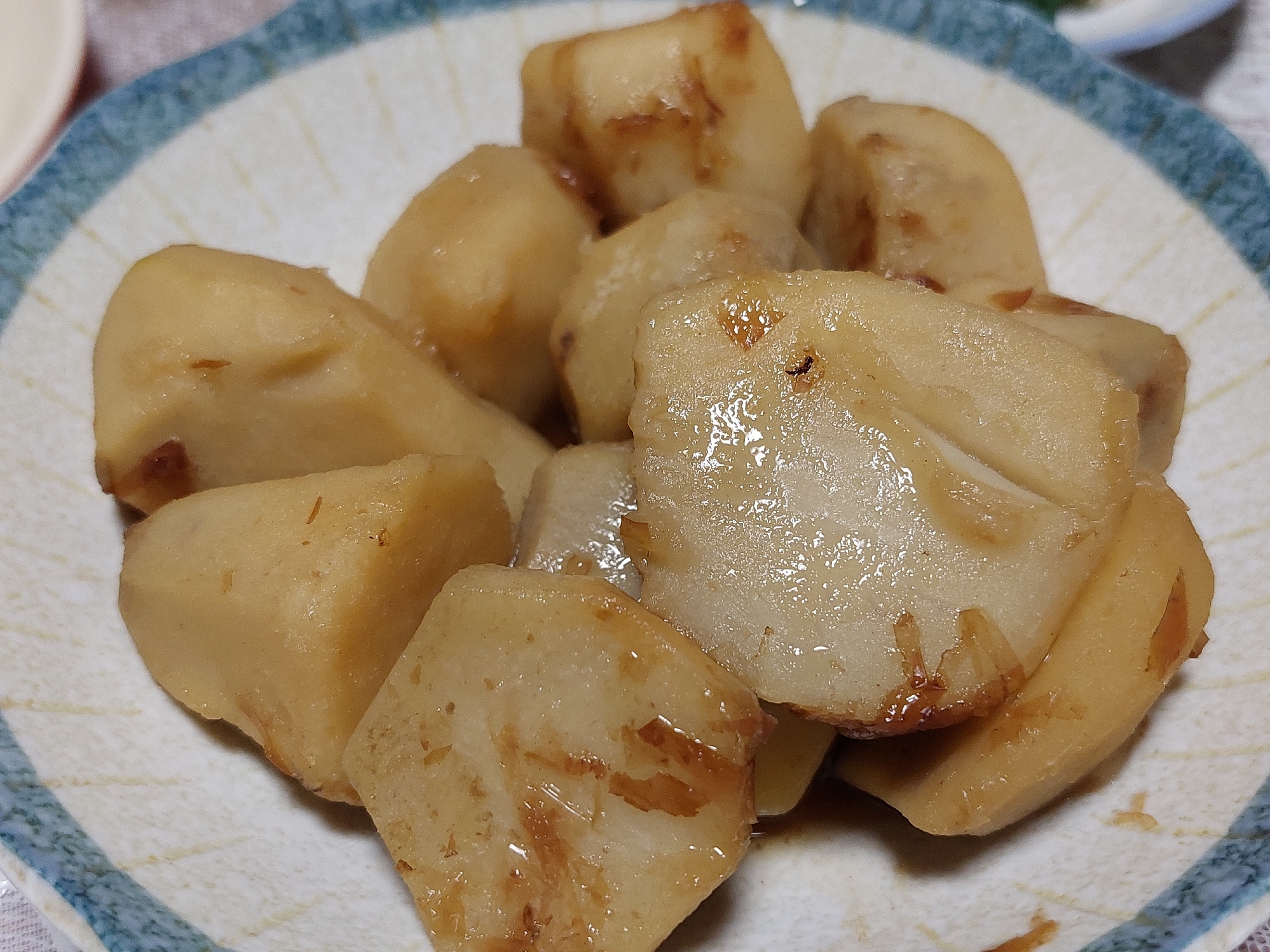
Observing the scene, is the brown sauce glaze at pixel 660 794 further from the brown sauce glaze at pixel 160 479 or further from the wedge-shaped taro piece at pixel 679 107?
the wedge-shaped taro piece at pixel 679 107

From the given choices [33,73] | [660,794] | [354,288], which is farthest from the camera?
[33,73]

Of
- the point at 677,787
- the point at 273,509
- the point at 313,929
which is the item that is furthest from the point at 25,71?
the point at 677,787

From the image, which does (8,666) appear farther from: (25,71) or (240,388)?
(25,71)

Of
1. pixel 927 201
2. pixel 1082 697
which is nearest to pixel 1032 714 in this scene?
pixel 1082 697

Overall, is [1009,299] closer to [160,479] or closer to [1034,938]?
[1034,938]

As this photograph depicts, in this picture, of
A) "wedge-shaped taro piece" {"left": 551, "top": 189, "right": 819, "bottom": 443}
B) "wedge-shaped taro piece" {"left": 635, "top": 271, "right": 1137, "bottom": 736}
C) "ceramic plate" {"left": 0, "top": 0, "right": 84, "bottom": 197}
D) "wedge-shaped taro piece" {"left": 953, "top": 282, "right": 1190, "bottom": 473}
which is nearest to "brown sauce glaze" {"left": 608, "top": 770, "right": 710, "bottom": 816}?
"wedge-shaped taro piece" {"left": 635, "top": 271, "right": 1137, "bottom": 736}

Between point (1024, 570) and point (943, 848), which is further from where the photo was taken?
point (943, 848)

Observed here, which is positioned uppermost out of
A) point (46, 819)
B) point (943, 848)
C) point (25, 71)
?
point (25, 71)
